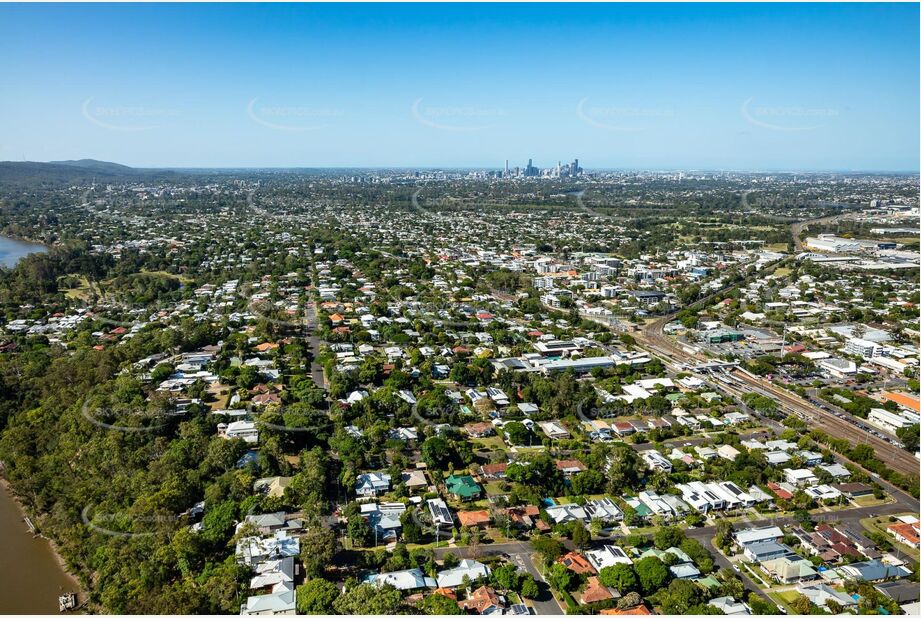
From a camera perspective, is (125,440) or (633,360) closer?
(125,440)

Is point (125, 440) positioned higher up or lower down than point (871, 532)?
higher up

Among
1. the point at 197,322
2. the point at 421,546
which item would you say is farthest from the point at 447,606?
the point at 197,322

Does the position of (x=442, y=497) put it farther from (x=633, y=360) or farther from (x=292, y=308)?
(x=292, y=308)

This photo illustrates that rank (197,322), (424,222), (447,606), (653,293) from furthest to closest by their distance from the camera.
Answer: (424,222)
(653,293)
(197,322)
(447,606)

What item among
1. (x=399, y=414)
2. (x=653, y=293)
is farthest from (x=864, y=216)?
(x=399, y=414)

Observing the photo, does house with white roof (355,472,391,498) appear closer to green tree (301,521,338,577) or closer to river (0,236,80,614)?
green tree (301,521,338,577)

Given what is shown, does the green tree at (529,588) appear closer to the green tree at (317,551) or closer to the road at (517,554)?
the road at (517,554)

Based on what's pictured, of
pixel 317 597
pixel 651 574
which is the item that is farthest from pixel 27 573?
pixel 651 574

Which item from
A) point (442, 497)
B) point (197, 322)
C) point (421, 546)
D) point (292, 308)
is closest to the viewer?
point (421, 546)
